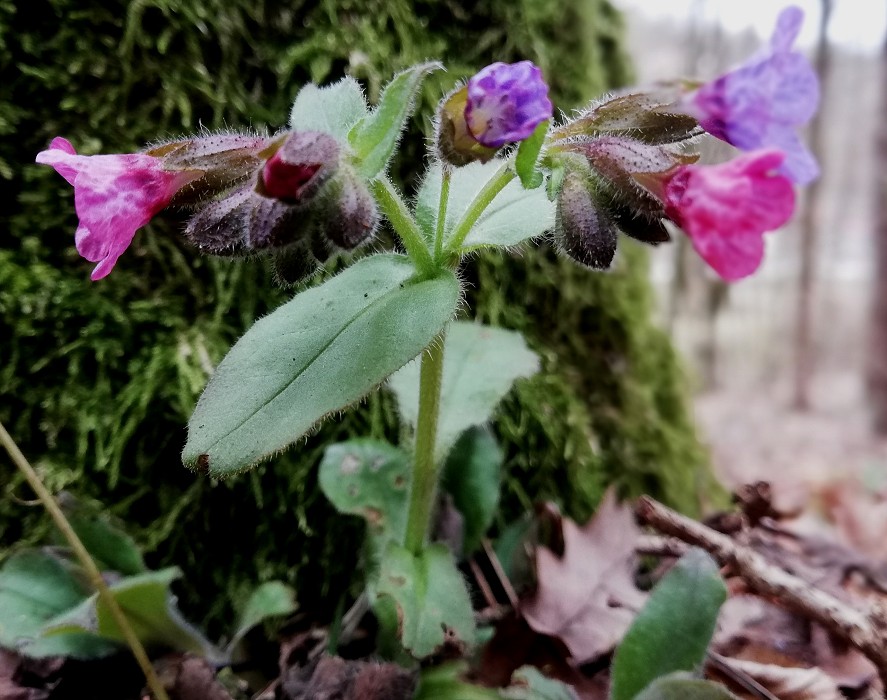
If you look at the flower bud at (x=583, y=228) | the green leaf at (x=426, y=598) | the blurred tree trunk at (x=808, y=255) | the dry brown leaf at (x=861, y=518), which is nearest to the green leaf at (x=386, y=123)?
the flower bud at (x=583, y=228)

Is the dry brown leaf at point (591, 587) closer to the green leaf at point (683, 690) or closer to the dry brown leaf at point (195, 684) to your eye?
the green leaf at point (683, 690)

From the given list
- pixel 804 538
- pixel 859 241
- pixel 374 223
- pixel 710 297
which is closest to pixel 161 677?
pixel 374 223

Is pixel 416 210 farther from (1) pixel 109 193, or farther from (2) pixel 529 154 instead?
(1) pixel 109 193

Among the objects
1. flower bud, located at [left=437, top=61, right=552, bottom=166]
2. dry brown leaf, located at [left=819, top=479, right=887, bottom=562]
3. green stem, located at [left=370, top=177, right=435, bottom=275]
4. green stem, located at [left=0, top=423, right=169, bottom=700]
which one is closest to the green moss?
green stem, located at [left=0, top=423, right=169, bottom=700]

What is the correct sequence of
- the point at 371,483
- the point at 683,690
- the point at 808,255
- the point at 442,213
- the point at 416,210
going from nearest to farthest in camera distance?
1. the point at 683,690
2. the point at 442,213
3. the point at 416,210
4. the point at 371,483
5. the point at 808,255

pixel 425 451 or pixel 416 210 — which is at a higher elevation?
pixel 416 210

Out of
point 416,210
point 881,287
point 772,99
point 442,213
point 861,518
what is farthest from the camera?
point 881,287

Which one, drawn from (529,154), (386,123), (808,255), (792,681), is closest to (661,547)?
(792,681)
